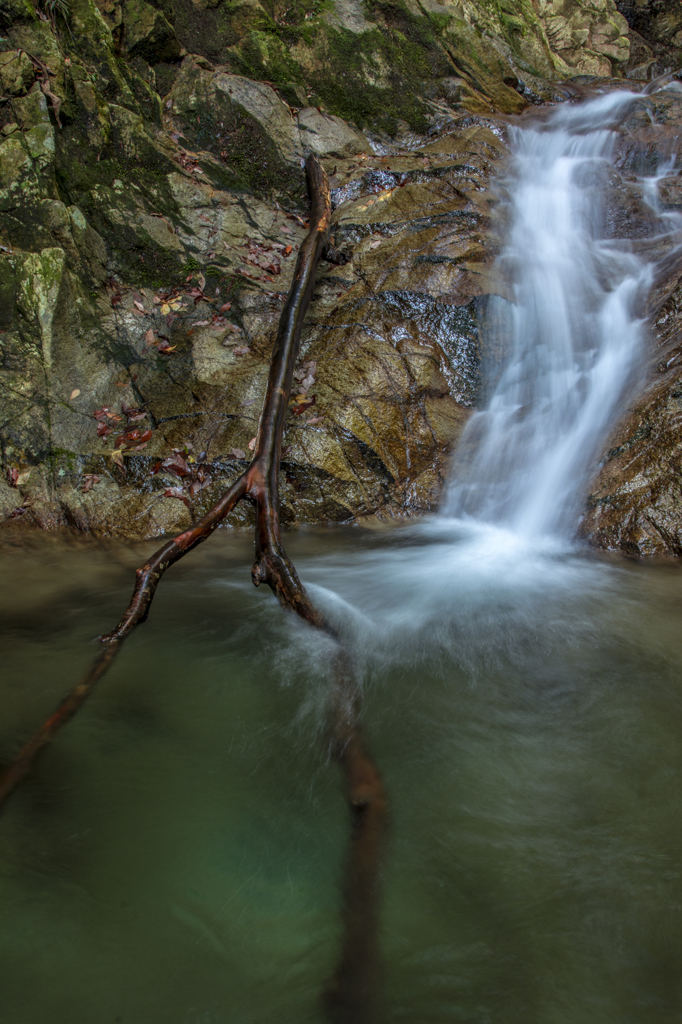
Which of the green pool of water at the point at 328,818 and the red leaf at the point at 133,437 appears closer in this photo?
the green pool of water at the point at 328,818

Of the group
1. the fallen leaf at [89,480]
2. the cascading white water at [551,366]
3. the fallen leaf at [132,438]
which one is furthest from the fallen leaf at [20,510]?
the cascading white water at [551,366]

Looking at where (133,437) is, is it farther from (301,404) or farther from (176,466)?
(301,404)

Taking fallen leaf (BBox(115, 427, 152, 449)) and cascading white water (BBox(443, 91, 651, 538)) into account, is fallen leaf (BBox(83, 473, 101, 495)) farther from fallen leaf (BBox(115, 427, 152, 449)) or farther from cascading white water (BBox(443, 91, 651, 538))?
cascading white water (BBox(443, 91, 651, 538))

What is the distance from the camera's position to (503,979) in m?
1.22

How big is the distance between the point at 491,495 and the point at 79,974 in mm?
4496

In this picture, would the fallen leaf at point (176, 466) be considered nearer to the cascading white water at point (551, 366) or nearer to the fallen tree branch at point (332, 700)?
the fallen tree branch at point (332, 700)

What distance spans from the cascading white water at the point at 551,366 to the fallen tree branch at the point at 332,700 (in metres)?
2.26

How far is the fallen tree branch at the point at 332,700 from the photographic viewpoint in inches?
49.6

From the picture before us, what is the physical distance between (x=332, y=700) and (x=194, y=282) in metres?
4.96

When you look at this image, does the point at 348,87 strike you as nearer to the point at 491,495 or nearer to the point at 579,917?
the point at 491,495

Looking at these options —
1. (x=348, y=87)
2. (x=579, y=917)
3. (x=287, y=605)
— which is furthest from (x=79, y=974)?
(x=348, y=87)

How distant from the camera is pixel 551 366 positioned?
223 inches

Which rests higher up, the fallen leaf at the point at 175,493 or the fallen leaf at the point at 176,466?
the fallen leaf at the point at 176,466

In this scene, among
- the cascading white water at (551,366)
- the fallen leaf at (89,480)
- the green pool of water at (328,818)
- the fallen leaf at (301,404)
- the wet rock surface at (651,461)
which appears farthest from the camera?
the fallen leaf at (301,404)
